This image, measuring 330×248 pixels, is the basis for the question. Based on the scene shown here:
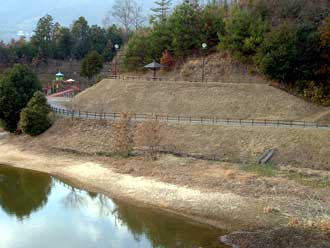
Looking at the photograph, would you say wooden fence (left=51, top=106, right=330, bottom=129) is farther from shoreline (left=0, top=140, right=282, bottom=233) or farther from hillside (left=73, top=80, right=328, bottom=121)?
shoreline (left=0, top=140, right=282, bottom=233)

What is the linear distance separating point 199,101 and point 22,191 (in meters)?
21.3

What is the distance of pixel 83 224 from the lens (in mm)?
26422

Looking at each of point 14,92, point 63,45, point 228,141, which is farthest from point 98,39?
point 228,141

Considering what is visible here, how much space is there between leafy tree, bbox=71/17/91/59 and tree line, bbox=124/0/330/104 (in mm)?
21343

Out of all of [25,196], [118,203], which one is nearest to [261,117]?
[118,203]

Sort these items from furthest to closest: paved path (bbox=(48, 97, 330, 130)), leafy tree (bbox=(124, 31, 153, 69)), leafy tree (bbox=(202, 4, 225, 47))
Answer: leafy tree (bbox=(124, 31, 153, 69)), leafy tree (bbox=(202, 4, 225, 47)), paved path (bbox=(48, 97, 330, 130))

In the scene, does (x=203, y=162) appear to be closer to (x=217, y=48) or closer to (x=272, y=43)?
(x=272, y=43)

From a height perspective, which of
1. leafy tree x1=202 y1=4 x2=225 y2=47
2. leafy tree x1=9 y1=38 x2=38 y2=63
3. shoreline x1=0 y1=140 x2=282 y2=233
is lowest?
shoreline x1=0 y1=140 x2=282 y2=233

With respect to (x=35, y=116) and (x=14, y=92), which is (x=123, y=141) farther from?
(x=14, y=92)

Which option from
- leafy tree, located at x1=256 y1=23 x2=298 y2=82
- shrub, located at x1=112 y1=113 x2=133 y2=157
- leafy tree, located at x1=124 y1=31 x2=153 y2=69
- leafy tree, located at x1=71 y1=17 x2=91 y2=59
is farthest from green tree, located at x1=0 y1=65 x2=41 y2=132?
leafy tree, located at x1=71 y1=17 x2=91 y2=59

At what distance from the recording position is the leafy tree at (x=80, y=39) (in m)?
84.1

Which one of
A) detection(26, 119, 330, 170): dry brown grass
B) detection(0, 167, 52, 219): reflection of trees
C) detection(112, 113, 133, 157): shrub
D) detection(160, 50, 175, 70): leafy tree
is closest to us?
detection(0, 167, 52, 219): reflection of trees

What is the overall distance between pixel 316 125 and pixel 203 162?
11181 mm

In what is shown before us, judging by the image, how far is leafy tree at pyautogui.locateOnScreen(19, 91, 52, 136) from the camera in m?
44.2
